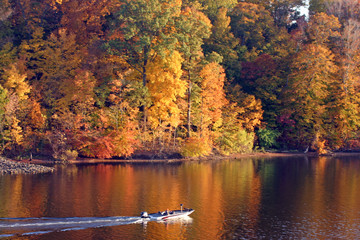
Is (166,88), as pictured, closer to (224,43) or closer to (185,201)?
(224,43)

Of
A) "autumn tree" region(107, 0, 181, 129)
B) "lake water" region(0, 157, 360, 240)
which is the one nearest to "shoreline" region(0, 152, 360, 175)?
"lake water" region(0, 157, 360, 240)

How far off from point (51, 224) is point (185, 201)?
1318 centimetres

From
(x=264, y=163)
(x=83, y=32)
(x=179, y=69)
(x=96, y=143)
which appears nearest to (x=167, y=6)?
(x=179, y=69)

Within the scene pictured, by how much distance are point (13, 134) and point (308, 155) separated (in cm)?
4777

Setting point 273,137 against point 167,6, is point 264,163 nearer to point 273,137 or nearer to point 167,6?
point 273,137

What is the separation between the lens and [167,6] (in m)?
68.4

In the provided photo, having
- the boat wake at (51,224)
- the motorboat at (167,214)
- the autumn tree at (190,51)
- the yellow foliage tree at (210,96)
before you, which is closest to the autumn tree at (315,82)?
the yellow foliage tree at (210,96)

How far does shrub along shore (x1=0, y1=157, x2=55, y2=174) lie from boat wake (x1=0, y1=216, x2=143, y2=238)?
21.0 meters

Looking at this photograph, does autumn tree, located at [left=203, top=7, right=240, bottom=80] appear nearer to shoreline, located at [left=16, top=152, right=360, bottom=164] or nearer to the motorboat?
shoreline, located at [left=16, top=152, right=360, bottom=164]

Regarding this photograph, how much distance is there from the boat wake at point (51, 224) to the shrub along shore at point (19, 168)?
68.8ft

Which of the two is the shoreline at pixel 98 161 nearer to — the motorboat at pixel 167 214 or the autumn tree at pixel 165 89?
the autumn tree at pixel 165 89

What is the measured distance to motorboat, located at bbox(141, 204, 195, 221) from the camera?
3454 cm

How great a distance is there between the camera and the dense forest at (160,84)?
64750mm

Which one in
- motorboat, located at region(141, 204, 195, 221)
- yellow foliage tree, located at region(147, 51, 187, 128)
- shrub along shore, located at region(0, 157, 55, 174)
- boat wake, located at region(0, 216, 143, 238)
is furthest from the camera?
yellow foliage tree, located at region(147, 51, 187, 128)
